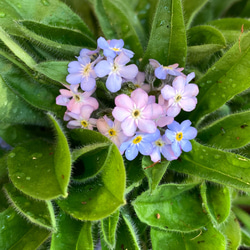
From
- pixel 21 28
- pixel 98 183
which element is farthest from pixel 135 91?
pixel 21 28

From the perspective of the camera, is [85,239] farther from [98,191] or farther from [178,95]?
[178,95]

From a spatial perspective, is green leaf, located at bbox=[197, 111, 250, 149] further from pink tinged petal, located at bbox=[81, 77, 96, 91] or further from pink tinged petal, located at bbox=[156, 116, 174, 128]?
pink tinged petal, located at bbox=[81, 77, 96, 91]

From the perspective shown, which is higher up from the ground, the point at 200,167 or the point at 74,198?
the point at 74,198

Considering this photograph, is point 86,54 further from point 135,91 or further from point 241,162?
point 241,162

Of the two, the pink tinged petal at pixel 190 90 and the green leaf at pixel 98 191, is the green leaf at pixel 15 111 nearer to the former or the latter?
the green leaf at pixel 98 191

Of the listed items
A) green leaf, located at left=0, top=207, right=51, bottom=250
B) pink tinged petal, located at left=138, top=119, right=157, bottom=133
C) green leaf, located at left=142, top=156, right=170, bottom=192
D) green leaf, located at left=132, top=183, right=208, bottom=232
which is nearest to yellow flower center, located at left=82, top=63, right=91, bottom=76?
pink tinged petal, located at left=138, top=119, right=157, bottom=133
